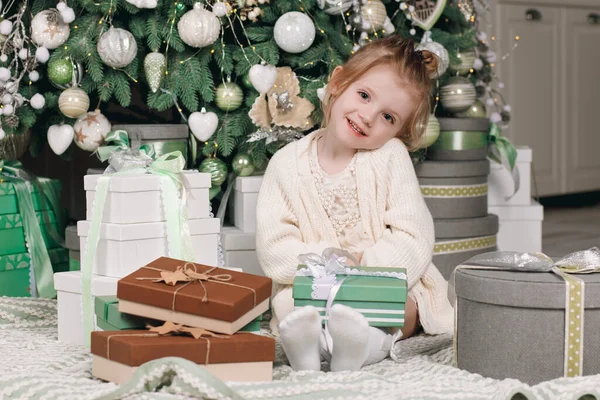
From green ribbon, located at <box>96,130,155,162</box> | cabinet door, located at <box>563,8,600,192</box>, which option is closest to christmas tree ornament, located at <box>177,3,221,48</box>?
green ribbon, located at <box>96,130,155,162</box>

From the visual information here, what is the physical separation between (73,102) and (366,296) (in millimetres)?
801

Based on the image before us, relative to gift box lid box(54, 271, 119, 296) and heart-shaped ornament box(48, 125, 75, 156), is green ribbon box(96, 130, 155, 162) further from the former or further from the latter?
gift box lid box(54, 271, 119, 296)

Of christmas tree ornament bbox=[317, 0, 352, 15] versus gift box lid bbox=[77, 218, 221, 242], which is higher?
christmas tree ornament bbox=[317, 0, 352, 15]

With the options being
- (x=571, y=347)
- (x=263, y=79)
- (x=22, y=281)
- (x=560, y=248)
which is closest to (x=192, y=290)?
(x=571, y=347)

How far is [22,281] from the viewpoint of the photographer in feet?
6.55

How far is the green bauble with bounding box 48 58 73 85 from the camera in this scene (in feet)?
6.16

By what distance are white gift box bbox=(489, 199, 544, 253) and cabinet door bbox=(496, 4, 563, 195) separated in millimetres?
1136

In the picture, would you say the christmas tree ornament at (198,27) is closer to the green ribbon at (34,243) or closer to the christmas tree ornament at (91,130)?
the christmas tree ornament at (91,130)

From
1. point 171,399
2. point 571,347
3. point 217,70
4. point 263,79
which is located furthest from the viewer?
point 217,70

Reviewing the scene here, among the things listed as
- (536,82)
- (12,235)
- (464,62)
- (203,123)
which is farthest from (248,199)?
(536,82)

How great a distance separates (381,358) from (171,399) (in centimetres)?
42

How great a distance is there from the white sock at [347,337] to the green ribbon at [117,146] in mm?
598

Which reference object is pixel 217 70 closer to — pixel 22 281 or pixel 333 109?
pixel 333 109

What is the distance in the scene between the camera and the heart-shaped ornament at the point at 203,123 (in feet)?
6.24
